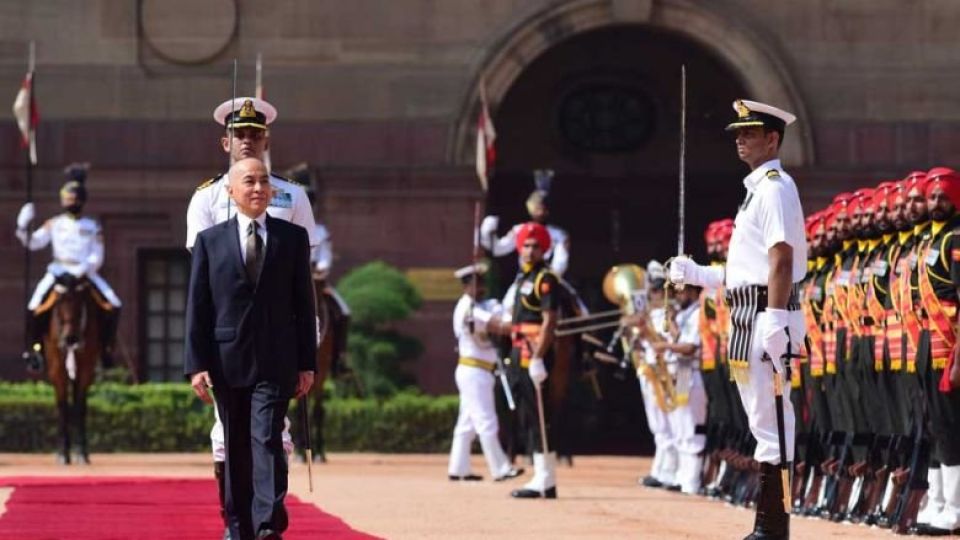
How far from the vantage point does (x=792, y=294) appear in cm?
1319

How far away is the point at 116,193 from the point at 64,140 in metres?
1.03

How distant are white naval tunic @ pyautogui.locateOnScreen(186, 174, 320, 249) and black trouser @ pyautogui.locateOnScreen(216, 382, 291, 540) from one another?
1277 mm

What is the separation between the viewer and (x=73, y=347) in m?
26.8

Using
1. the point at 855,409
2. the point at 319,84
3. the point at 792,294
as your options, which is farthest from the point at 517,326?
the point at 319,84

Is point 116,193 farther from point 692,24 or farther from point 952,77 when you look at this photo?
point 952,77

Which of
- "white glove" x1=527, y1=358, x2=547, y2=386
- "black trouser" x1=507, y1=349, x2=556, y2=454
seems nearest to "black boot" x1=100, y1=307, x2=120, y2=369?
"black trouser" x1=507, y1=349, x2=556, y2=454

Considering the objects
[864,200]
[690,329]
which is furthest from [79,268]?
[864,200]

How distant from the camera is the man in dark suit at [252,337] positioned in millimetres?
12336

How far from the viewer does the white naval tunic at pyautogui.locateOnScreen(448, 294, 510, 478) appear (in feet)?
78.6

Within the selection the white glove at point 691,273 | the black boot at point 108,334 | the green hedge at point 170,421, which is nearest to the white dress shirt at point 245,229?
the white glove at point 691,273

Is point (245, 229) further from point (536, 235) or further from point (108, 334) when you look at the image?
point (108, 334)

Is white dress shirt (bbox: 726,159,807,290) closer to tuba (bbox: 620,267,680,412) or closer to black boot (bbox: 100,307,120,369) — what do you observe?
tuba (bbox: 620,267,680,412)

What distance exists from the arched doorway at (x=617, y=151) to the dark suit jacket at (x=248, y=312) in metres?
22.8

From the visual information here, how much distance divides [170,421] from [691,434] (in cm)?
977
